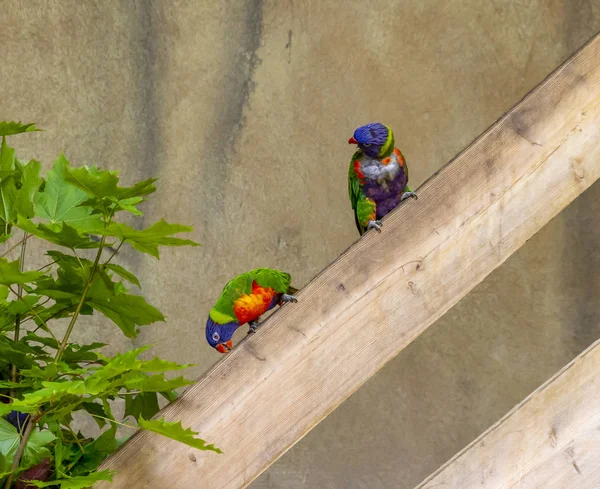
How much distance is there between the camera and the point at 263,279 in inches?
61.1

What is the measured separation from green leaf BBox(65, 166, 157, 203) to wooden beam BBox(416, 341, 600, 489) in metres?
0.50

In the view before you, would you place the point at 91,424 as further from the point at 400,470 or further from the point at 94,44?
the point at 94,44

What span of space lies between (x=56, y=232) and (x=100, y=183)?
0.21 feet

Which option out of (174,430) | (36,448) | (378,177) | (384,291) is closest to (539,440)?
(384,291)

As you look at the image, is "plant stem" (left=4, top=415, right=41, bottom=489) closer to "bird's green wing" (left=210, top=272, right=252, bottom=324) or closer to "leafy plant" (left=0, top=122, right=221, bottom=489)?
"leafy plant" (left=0, top=122, right=221, bottom=489)

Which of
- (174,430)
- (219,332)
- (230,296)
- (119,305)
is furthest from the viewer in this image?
(219,332)

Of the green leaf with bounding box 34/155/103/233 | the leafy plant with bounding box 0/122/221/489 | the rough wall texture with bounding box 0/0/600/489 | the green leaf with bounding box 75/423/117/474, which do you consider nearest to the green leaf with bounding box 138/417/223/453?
the leafy plant with bounding box 0/122/221/489

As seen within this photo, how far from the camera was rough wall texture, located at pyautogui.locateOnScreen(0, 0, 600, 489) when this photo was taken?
A: 268cm

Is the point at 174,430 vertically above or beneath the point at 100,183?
beneath

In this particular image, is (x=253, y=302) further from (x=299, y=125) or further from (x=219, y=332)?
(x=299, y=125)

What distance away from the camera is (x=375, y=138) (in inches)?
58.4

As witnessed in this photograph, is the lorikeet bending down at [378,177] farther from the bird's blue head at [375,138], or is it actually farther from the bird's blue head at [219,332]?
the bird's blue head at [219,332]

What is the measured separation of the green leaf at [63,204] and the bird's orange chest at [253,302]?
2.56 feet

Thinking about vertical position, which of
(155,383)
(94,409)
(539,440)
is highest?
(94,409)
